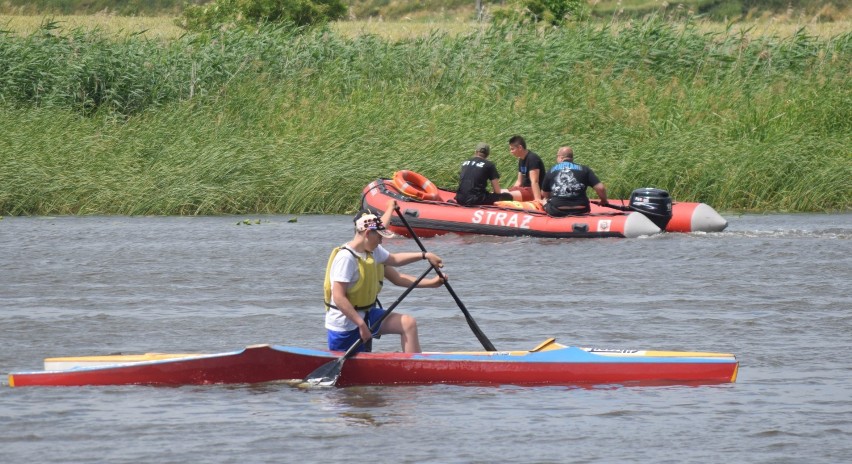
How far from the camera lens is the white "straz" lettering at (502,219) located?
58.5 ft

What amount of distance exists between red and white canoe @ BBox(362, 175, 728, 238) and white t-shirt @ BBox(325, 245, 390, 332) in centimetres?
850

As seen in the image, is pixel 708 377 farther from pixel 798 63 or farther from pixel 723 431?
pixel 798 63

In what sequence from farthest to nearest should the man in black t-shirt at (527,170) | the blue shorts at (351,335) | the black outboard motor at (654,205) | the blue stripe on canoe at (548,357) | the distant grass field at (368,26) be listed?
the distant grass field at (368,26) → the man in black t-shirt at (527,170) → the black outboard motor at (654,205) → the blue shorts at (351,335) → the blue stripe on canoe at (548,357)

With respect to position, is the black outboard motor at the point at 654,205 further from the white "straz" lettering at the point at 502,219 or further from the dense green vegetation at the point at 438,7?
the dense green vegetation at the point at 438,7

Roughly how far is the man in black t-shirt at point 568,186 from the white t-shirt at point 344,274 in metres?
8.43

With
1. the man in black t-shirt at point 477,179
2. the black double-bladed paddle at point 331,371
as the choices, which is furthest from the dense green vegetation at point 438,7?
the black double-bladed paddle at point 331,371

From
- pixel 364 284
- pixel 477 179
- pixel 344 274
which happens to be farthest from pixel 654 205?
pixel 344 274

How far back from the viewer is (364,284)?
9102 mm

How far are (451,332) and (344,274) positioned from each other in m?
2.49

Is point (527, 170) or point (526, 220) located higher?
point (527, 170)

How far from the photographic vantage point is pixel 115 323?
1175cm

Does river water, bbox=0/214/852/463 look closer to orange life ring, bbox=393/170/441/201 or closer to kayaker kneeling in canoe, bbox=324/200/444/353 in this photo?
kayaker kneeling in canoe, bbox=324/200/444/353

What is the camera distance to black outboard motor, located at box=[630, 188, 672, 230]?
1761cm

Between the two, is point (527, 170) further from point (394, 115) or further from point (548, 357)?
point (548, 357)
